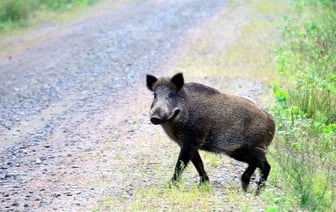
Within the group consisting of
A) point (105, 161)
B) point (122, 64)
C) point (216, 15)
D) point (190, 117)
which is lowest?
point (216, 15)

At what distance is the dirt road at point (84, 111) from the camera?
27.2 ft

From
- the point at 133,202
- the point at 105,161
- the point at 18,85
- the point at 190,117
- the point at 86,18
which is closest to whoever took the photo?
the point at 133,202

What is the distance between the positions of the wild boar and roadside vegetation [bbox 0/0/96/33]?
1249 cm

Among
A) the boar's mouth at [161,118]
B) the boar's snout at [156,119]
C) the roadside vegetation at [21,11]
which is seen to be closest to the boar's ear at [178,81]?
the boar's mouth at [161,118]

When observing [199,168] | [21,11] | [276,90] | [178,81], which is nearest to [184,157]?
[199,168]

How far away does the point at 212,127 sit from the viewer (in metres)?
8.11

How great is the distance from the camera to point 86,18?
22.5 meters

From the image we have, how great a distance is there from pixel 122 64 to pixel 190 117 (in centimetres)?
824

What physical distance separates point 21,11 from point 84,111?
975cm

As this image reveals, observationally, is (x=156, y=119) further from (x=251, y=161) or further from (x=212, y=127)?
(x=251, y=161)

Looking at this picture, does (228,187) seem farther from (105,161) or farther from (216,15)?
(216,15)

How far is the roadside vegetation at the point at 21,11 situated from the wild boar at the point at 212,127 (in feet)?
41.0

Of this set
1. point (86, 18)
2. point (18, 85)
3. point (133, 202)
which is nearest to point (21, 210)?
point (133, 202)

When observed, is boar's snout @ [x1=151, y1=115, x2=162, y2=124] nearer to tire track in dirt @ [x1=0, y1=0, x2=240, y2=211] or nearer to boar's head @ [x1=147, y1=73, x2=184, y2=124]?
boar's head @ [x1=147, y1=73, x2=184, y2=124]
